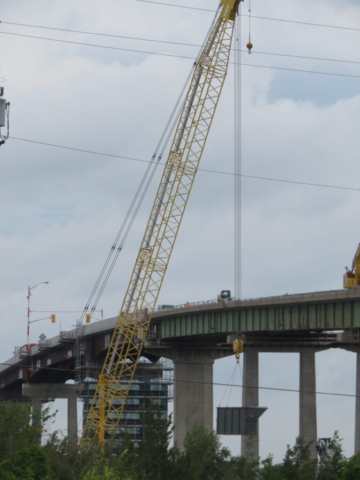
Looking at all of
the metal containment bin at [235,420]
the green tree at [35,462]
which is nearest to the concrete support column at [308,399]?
the metal containment bin at [235,420]

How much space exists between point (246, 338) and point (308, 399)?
9.42 meters

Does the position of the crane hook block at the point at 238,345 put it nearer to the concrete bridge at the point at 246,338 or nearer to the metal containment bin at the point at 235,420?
the concrete bridge at the point at 246,338

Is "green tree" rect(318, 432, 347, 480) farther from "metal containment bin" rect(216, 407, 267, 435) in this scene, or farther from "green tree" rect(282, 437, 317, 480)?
"metal containment bin" rect(216, 407, 267, 435)

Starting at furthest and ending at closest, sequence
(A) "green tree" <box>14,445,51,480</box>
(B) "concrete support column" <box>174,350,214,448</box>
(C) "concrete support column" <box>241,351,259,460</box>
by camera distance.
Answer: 1. (B) "concrete support column" <box>174,350,214,448</box>
2. (C) "concrete support column" <box>241,351,259,460</box>
3. (A) "green tree" <box>14,445,51,480</box>

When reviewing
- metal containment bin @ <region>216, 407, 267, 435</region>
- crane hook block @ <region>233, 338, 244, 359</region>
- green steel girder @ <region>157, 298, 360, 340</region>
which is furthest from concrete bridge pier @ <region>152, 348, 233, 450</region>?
crane hook block @ <region>233, 338, 244, 359</region>

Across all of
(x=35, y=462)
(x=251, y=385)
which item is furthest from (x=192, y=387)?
(x=35, y=462)

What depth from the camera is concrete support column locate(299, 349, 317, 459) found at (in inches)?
4914

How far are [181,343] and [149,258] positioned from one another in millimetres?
24933

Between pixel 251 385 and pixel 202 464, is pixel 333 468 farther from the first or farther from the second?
pixel 251 385

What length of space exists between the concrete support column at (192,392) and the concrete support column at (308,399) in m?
18.8

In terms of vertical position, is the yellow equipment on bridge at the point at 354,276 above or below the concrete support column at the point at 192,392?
above

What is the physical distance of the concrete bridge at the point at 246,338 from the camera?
356 ft

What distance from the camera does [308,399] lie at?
12569 centimetres

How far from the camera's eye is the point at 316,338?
12912 cm
